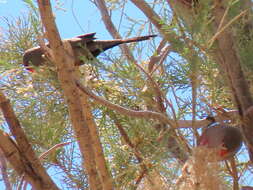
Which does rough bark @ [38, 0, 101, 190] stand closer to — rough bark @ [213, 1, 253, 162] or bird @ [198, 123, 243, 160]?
bird @ [198, 123, 243, 160]

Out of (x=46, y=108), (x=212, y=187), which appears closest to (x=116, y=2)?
(x=46, y=108)

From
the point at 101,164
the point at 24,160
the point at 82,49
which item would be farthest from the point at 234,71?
the point at 82,49

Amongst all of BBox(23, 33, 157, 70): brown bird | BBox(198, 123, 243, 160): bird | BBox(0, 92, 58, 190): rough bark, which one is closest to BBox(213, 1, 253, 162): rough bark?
BBox(198, 123, 243, 160): bird

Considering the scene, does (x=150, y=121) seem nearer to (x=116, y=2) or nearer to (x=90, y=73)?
(x=90, y=73)

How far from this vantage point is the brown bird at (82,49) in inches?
44.4

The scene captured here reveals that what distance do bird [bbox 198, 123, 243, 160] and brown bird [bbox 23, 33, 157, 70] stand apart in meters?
0.31

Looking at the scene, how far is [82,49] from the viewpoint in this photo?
157cm

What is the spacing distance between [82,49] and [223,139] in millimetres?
900

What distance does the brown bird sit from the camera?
3.70 ft

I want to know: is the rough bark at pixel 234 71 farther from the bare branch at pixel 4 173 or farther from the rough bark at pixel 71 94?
the bare branch at pixel 4 173

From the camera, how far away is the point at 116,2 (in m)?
1.42

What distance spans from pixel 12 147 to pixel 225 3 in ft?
1.52

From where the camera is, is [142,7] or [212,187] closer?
[212,187]

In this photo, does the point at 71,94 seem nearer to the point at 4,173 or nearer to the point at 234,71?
the point at 4,173
